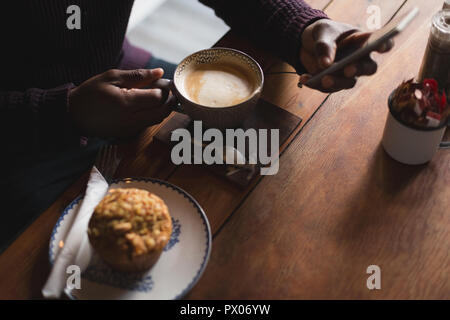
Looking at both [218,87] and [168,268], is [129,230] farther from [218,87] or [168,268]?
[218,87]

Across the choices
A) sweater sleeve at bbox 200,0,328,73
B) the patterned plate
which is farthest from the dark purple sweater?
the patterned plate

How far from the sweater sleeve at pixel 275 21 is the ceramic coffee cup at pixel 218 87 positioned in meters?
0.15

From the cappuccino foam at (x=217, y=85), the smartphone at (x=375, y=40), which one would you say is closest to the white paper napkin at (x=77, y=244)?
the cappuccino foam at (x=217, y=85)

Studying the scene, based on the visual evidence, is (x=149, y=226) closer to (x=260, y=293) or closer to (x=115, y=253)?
(x=115, y=253)

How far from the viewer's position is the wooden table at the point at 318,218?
724 millimetres

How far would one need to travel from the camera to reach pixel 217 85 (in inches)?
35.8

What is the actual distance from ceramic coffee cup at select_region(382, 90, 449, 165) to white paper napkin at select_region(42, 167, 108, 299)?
556 millimetres

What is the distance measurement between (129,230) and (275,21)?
644 millimetres

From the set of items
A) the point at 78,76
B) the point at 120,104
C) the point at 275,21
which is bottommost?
the point at 78,76

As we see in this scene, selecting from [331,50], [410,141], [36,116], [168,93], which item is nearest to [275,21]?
[331,50]

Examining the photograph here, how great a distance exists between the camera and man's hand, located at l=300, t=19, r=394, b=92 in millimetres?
883

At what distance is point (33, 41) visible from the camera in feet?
3.55

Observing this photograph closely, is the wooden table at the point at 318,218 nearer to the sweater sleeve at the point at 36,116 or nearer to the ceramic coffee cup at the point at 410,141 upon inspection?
the ceramic coffee cup at the point at 410,141

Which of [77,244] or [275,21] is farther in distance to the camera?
[275,21]
